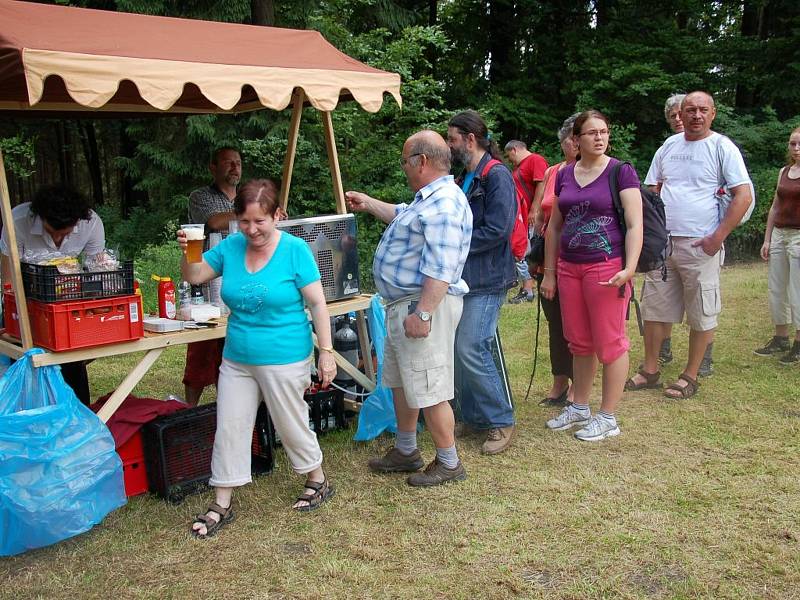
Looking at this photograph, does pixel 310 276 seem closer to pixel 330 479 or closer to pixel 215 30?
pixel 330 479

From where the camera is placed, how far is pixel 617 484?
3.74 m

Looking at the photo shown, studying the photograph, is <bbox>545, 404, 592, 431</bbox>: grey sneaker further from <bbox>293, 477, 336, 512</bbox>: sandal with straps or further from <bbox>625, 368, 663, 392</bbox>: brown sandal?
<bbox>293, 477, 336, 512</bbox>: sandal with straps

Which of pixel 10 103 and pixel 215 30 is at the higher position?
Result: pixel 215 30

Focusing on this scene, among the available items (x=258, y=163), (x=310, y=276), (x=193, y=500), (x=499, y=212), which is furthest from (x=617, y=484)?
(x=258, y=163)

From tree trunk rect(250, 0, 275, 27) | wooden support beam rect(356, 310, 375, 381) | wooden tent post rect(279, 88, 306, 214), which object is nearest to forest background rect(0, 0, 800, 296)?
tree trunk rect(250, 0, 275, 27)

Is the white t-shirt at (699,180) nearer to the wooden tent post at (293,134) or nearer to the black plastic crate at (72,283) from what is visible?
the wooden tent post at (293,134)

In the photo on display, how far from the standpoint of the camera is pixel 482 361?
414 centimetres

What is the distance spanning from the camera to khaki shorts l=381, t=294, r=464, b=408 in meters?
3.56

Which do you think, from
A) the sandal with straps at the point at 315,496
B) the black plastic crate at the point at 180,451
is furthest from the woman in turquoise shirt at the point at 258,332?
the black plastic crate at the point at 180,451

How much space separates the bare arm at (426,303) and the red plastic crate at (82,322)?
49.3 inches

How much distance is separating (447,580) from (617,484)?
124 cm

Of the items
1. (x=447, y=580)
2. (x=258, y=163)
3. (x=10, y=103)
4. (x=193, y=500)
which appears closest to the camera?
(x=447, y=580)

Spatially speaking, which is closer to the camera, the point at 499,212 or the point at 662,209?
the point at 499,212

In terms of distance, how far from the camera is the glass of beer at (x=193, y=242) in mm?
3229
